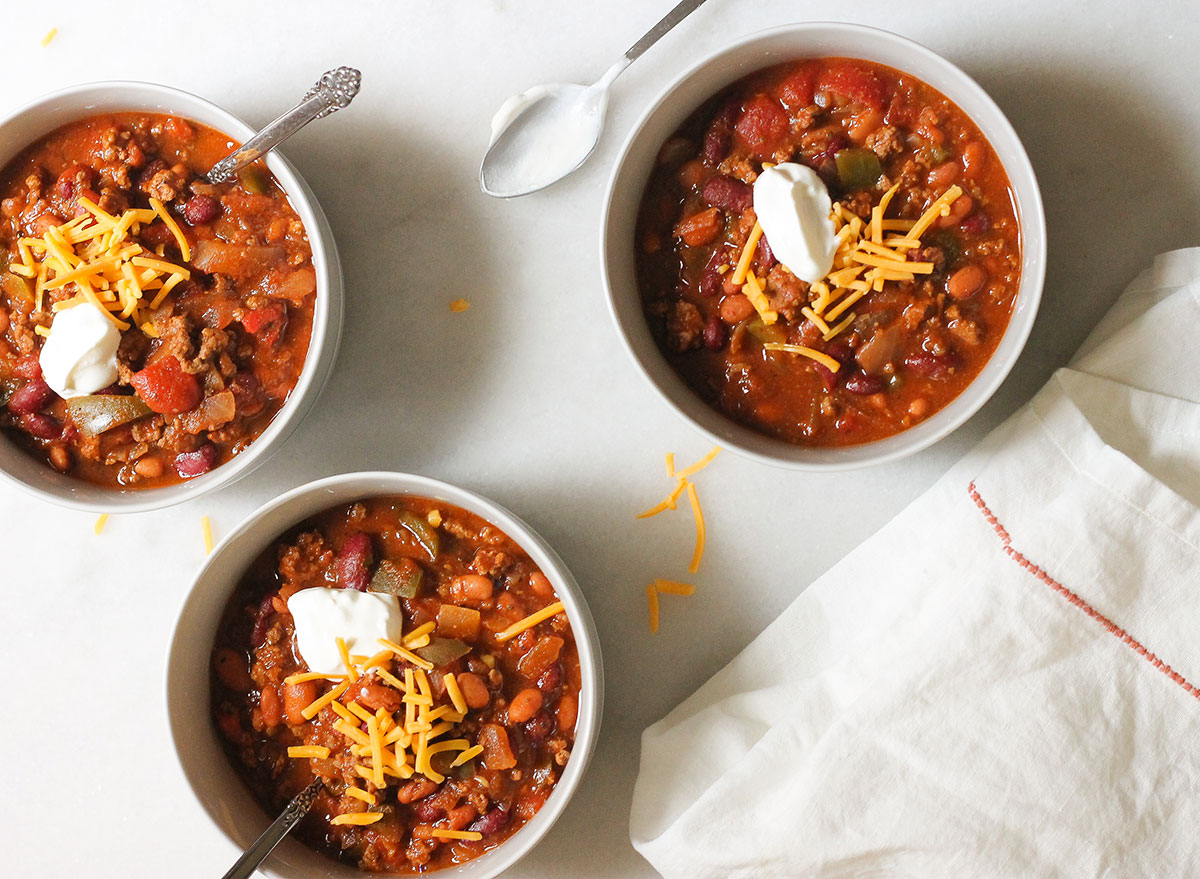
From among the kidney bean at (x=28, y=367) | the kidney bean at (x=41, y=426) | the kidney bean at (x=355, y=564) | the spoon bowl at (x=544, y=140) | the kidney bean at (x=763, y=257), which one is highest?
the spoon bowl at (x=544, y=140)

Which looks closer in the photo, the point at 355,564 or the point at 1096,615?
the point at 1096,615

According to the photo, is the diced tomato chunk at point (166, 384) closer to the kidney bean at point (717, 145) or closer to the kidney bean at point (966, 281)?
the kidney bean at point (717, 145)

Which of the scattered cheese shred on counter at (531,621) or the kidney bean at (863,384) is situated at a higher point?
the kidney bean at (863,384)

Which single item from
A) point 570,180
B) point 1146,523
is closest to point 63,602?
point 570,180

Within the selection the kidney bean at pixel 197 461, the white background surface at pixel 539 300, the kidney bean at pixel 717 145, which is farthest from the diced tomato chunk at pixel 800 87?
the kidney bean at pixel 197 461

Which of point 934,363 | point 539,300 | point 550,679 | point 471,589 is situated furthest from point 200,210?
point 934,363

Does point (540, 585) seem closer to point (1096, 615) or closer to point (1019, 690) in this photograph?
point (1019, 690)
